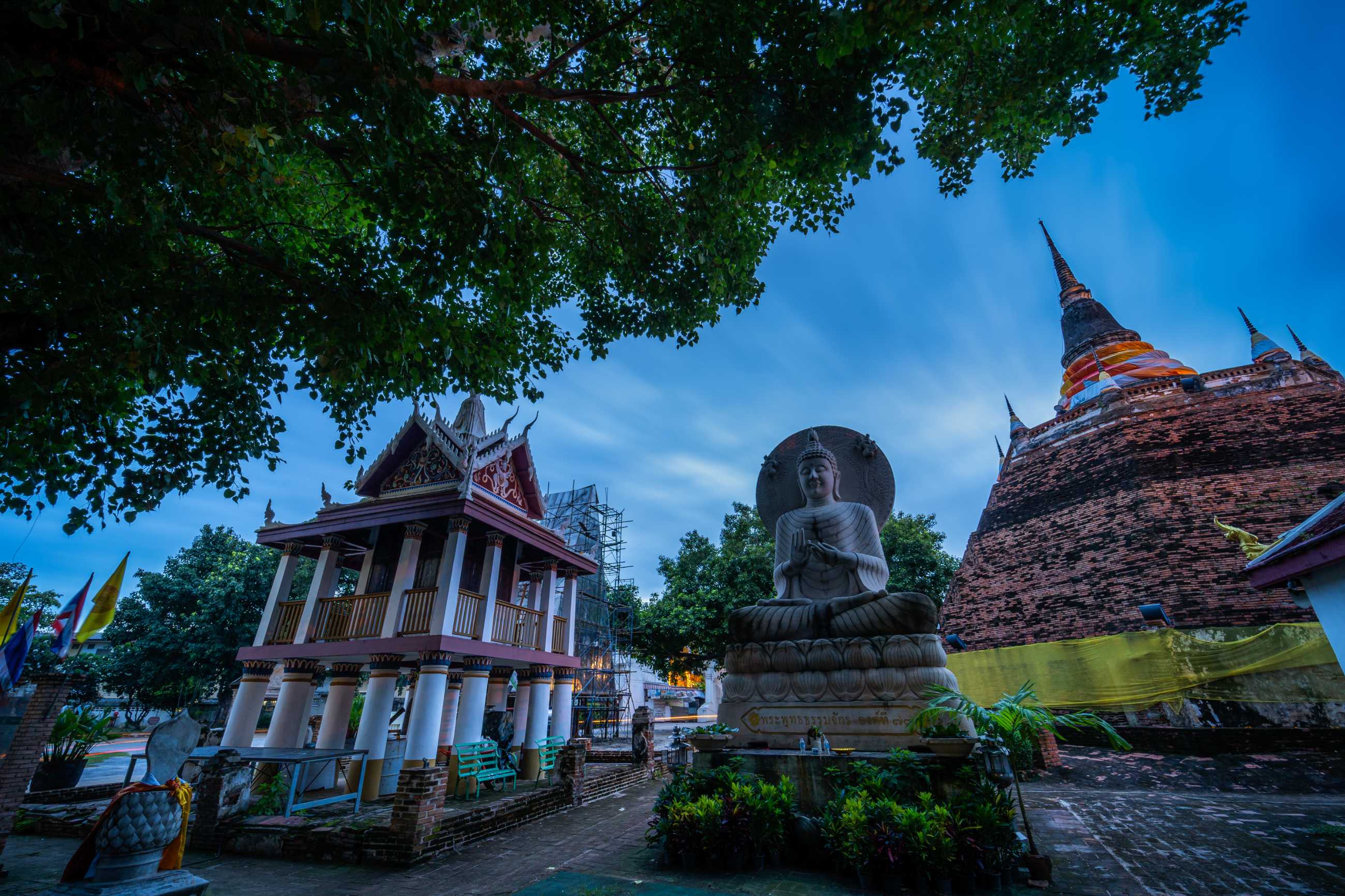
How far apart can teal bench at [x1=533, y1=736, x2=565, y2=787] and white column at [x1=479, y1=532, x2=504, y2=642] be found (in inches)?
71.3

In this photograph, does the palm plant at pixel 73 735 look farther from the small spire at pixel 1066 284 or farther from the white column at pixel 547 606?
the small spire at pixel 1066 284

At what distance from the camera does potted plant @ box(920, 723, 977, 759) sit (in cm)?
476

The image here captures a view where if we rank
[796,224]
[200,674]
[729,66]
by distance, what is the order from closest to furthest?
1. [729,66]
2. [796,224]
3. [200,674]

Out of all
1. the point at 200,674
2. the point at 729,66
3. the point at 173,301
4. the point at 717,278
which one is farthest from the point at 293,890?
the point at 200,674

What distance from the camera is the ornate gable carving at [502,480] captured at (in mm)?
12773

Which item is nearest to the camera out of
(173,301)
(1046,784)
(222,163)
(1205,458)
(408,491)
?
(222,163)

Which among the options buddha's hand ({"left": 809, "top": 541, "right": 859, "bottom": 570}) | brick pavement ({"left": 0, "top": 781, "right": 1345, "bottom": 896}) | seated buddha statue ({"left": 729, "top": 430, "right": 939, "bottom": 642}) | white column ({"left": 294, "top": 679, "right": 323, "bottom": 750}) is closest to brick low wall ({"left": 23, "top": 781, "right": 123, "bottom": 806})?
brick pavement ({"left": 0, "top": 781, "right": 1345, "bottom": 896})

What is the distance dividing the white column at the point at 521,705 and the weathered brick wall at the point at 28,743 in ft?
25.7

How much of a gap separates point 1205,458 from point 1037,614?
5.99 metres

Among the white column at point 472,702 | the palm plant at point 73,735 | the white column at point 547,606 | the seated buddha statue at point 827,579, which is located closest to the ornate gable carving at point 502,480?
the white column at point 547,606

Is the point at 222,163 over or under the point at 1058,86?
under

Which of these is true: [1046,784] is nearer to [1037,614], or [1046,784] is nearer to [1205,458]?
[1037,614]

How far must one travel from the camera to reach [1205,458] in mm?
15078

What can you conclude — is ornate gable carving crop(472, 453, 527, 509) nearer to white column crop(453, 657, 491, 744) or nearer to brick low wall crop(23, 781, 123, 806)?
white column crop(453, 657, 491, 744)
